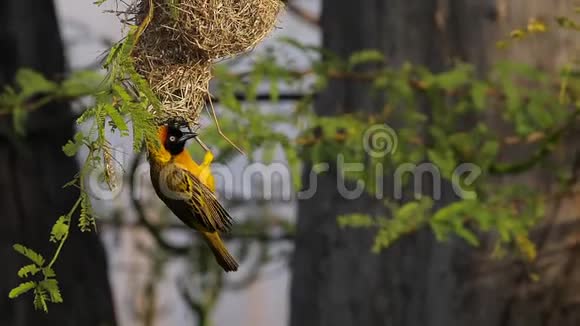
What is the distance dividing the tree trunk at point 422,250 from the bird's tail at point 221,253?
2.39m

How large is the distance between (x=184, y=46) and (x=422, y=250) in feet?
9.10

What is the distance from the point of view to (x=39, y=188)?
5359mm

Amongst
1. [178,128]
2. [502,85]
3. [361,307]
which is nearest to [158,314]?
[361,307]

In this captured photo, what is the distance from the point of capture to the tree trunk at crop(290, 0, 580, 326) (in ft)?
15.2

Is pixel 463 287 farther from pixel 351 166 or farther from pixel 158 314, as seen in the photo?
pixel 158 314

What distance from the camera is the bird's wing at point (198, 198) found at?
2.20 m

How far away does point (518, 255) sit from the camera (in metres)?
4.62

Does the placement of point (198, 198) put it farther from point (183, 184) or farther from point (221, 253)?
point (221, 253)

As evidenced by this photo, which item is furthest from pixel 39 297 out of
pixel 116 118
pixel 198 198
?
pixel 198 198

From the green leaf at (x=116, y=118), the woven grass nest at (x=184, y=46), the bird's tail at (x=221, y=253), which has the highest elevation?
the woven grass nest at (x=184, y=46)

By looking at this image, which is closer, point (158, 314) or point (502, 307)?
point (502, 307)

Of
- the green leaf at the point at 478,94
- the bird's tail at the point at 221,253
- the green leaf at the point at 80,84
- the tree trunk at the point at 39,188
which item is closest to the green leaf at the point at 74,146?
the bird's tail at the point at 221,253

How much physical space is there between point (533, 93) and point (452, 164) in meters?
0.57

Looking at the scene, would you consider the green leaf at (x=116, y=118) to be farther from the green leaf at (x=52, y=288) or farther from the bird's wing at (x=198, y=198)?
the bird's wing at (x=198, y=198)
